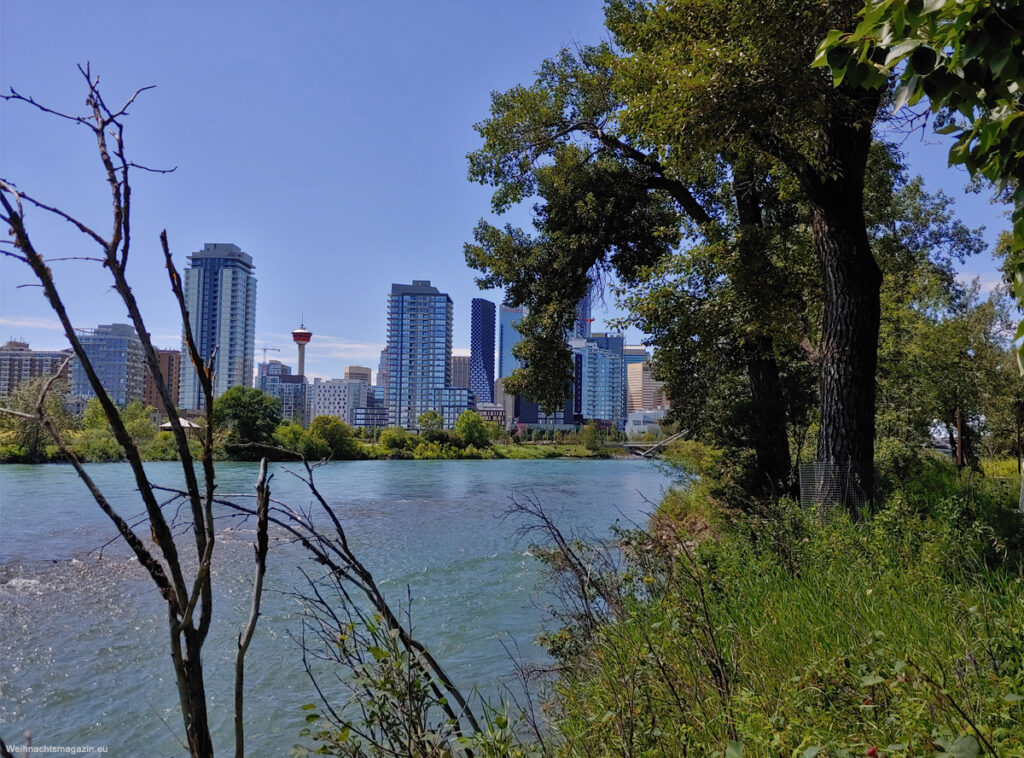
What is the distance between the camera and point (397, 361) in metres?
172

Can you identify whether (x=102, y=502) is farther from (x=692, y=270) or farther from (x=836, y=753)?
(x=692, y=270)

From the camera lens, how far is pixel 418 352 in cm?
17125

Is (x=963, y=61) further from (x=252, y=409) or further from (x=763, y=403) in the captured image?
(x=252, y=409)

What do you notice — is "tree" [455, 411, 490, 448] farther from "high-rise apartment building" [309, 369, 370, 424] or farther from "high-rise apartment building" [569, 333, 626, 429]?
"high-rise apartment building" [309, 369, 370, 424]

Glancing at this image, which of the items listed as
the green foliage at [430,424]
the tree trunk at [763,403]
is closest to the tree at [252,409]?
the green foliage at [430,424]

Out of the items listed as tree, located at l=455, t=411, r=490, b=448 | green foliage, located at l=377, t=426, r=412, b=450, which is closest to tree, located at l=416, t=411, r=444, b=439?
tree, located at l=455, t=411, r=490, b=448

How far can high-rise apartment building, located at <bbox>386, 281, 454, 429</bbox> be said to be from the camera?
559 ft

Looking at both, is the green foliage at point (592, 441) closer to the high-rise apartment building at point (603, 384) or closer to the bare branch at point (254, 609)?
the bare branch at point (254, 609)

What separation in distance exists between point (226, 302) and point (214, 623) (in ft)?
434

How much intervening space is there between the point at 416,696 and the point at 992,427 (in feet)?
72.6

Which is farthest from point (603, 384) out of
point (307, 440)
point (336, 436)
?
point (307, 440)

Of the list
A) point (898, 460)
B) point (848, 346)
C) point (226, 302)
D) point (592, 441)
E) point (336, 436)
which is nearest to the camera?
point (848, 346)

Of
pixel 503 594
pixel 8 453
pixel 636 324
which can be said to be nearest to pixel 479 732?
pixel 503 594

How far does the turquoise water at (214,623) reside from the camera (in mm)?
4762
